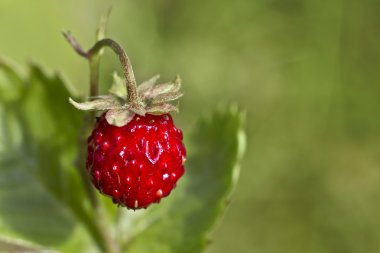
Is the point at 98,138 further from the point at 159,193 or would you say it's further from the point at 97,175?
the point at 159,193

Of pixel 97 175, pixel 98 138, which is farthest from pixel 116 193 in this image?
pixel 98 138

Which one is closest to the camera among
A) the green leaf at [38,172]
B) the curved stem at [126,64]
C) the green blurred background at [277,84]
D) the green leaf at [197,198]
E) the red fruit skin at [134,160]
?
the curved stem at [126,64]

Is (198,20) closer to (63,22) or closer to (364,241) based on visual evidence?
(63,22)

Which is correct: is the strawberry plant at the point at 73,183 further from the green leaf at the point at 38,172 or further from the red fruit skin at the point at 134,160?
the red fruit skin at the point at 134,160

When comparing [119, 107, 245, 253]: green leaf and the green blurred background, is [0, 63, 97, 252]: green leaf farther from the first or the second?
the green blurred background

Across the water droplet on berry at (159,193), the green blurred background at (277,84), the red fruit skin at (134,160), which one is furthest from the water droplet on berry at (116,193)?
the green blurred background at (277,84)
